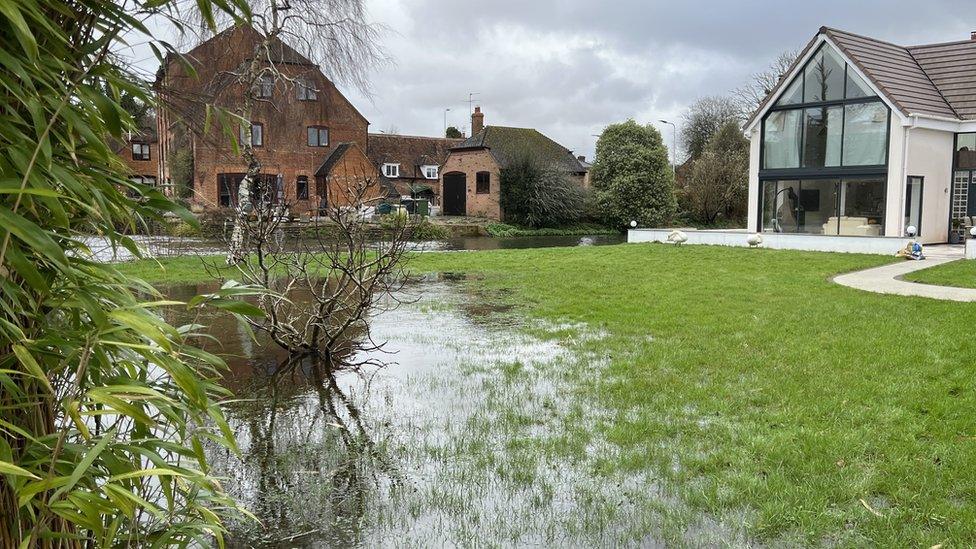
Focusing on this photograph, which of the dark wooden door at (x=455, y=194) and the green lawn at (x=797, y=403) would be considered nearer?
the green lawn at (x=797, y=403)

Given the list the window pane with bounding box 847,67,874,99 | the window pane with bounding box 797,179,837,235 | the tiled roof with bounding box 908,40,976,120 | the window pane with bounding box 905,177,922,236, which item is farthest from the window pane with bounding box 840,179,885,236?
the tiled roof with bounding box 908,40,976,120

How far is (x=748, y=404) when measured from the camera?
652 cm

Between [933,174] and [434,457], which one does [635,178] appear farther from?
[434,457]

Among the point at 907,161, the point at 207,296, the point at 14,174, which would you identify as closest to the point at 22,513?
the point at 207,296

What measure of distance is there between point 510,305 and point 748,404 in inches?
265

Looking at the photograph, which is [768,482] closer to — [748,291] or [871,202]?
[748,291]

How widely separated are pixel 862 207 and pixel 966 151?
165 inches

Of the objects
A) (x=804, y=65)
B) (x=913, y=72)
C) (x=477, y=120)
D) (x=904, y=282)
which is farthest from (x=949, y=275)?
(x=477, y=120)

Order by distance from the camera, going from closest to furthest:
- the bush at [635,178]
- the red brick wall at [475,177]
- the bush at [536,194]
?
the bush at [536,194] → the bush at [635,178] → the red brick wall at [475,177]

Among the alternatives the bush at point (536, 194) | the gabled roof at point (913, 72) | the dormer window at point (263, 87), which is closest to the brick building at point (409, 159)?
the bush at point (536, 194)

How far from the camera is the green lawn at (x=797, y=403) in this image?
4398 mm

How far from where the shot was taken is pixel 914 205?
2316 cm

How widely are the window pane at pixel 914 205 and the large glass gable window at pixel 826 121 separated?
1316 mm

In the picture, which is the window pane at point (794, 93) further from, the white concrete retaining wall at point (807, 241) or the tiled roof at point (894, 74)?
the white concrete retaining wall at point (807, 241)
